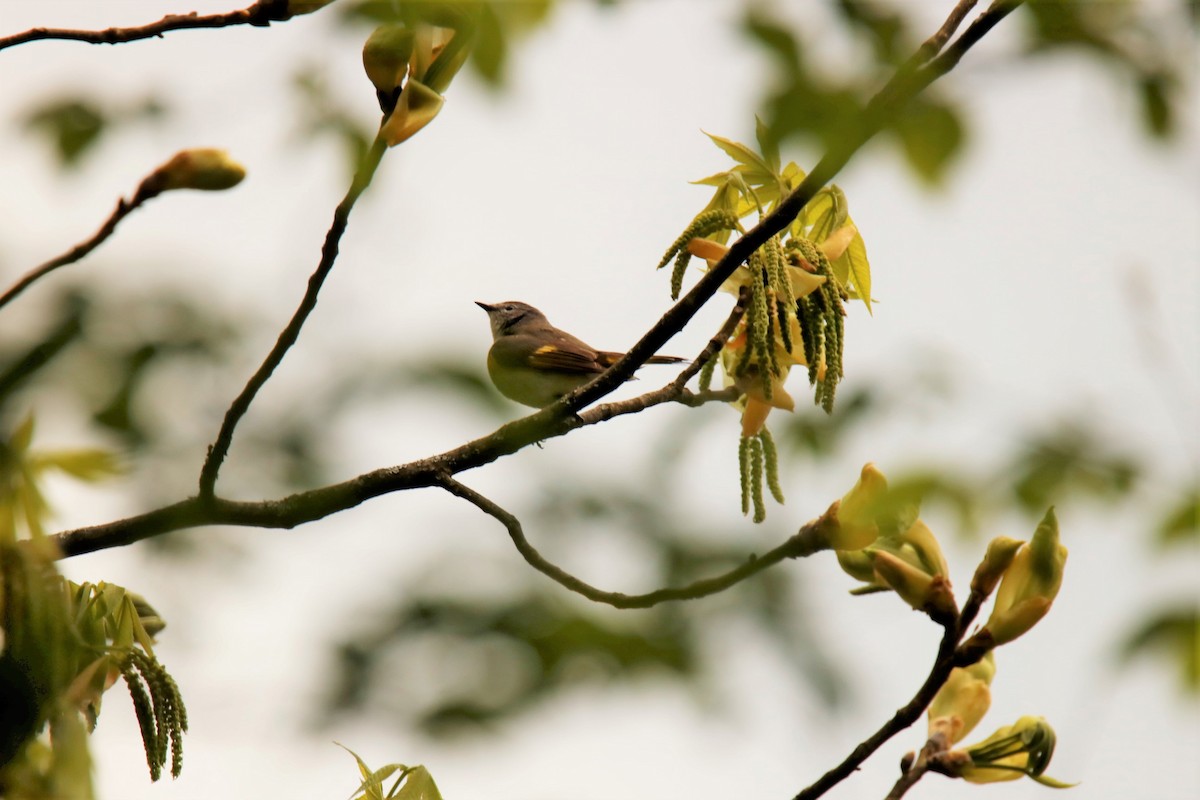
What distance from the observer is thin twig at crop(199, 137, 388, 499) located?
196 centimetres

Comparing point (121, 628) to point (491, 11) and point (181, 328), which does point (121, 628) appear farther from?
point (491, 11)

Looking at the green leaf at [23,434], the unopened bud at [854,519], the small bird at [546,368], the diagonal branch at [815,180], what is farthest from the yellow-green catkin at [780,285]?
the small bird at [546,368]

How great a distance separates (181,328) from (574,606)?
0.69 meters

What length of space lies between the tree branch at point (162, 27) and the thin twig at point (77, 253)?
0.59m

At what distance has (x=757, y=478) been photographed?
9.43 ft

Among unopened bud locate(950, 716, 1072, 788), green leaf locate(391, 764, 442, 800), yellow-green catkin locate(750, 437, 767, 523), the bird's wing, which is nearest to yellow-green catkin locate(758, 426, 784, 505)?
yellow-green catkin locate(750, 437, 767, 523)

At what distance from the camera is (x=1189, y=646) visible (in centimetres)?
128

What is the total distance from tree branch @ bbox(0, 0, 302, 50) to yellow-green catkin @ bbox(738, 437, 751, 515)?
1.41 meters

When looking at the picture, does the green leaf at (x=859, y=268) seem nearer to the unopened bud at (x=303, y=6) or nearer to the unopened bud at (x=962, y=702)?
the unopened bud at (x=962, y=702)

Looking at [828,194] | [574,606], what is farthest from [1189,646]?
[828,194]

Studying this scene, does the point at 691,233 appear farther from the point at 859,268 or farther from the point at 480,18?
the point at 480,18

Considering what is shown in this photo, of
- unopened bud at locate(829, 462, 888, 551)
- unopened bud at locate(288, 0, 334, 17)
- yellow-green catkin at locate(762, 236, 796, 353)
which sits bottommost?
unopened bud at locate(829, 462, 888, 551)

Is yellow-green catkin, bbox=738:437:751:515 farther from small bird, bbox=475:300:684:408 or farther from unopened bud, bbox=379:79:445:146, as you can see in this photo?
small bird, bbox=475:300:684:408

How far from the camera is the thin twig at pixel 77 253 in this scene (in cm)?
142
